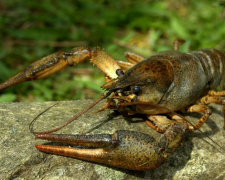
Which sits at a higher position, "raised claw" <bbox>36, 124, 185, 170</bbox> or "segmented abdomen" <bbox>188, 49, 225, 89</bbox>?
"segmented abdomen" <bbox>188, 49, 225, 89</bbox>

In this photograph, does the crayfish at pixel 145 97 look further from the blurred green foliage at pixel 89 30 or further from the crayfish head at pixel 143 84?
the blurred green foliage at pixel 89 30

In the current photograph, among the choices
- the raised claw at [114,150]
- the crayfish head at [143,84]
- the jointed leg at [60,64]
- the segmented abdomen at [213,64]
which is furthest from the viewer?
the segmented abdomen at [213,64]

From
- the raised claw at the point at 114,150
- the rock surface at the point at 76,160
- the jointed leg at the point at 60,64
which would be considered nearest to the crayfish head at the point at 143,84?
the rock surface at the point at 76,160

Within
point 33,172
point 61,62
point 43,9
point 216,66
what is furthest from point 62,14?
point 33,172

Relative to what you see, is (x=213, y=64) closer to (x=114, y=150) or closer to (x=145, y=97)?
(x=145, y=97)

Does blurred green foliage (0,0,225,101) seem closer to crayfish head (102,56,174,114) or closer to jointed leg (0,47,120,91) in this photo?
jointed leg (0,47,120,91)

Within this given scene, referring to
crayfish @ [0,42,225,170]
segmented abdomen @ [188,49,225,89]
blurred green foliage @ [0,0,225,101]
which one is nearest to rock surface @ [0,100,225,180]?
crayfish @ [0,42,225,170]

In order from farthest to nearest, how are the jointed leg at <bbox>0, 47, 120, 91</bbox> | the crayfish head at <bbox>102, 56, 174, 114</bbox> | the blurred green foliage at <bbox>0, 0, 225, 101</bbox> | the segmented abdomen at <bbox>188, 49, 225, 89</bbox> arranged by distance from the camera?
the blurred green foliage at <bbox>0, 0, 225, 101</bbox>, the segmented abdomen at <bbox>188, 49, 225, 89</bbox>, the jointed leg at <bbox>0, 47, 120, 91</bbox>, the crayfish head at <bbox>102, 56, 174, 114</bbox>

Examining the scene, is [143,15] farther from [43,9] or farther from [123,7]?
[43,9]
